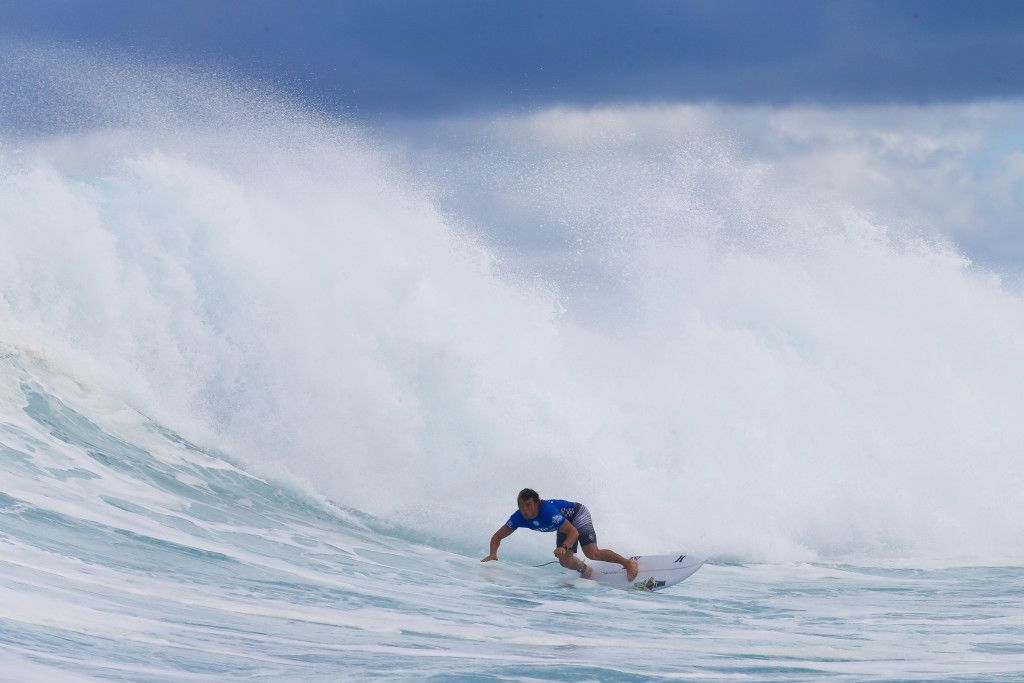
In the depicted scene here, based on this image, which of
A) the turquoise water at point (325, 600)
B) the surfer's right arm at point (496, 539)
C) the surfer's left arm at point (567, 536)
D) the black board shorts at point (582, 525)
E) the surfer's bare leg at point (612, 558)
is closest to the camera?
the turquoise water at point (325, 600)

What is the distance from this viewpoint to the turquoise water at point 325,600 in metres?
7.54

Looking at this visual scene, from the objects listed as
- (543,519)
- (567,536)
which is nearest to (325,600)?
(543,519)

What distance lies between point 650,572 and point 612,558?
39 cm

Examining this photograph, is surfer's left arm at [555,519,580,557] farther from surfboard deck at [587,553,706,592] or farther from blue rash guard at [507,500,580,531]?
surfboard deck at [587,553,706,592]

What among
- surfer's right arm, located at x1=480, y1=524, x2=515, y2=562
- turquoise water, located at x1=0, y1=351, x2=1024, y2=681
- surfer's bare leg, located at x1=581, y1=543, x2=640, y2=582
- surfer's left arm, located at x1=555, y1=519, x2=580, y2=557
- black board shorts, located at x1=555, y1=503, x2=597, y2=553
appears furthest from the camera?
black board shorts, located at x1=555, y1=503, x2=597, y2=553

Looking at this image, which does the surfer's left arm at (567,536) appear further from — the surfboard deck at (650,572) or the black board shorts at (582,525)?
the surfboard deck at (650,572)

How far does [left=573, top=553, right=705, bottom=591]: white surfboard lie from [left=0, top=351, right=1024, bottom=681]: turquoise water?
18cm

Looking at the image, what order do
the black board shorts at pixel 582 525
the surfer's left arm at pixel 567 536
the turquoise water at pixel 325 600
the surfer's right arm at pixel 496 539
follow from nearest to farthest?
1. the turquoise water at pixel 325 600
2. the surfer's left arm at pixel 567 536
3. the surfer's right arm at pixel 496 539
4. the black board shorts at pixel 582 525

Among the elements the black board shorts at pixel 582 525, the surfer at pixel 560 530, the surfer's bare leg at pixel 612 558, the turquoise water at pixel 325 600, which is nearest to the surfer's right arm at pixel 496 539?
the surfer at pixel 560 530

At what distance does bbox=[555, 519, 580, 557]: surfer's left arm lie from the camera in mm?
11562

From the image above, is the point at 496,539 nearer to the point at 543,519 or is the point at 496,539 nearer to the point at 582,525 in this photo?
the point at 543,519

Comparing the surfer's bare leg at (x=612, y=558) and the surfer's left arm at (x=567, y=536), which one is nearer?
the surfer's bare leg at (x=612, y=558)

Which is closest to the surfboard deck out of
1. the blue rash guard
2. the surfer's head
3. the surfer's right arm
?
the blue rash guard

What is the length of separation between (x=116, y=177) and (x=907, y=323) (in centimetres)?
1333
